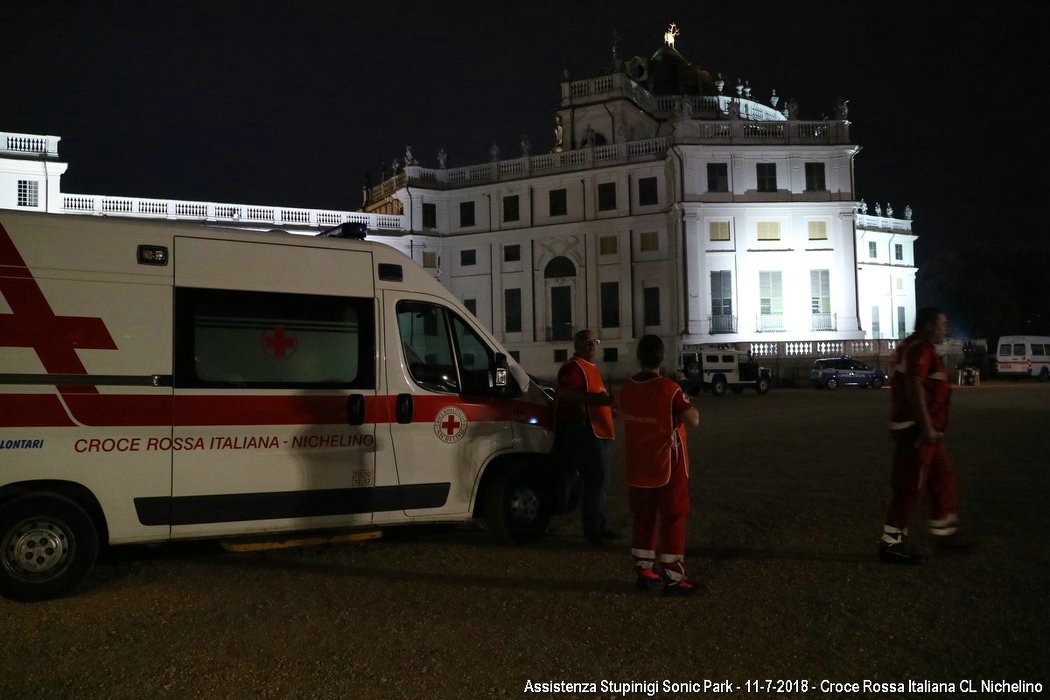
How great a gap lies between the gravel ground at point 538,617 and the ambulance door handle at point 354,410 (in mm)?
1107

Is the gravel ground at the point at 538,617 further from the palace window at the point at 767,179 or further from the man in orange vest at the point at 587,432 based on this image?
the palace window at the point at 767,179

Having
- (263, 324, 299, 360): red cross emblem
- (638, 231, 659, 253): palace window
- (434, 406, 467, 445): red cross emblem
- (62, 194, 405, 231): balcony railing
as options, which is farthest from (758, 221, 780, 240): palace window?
(263, 324, 299, 360): red cross emblem

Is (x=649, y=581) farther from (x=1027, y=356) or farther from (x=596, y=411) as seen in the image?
(x=1027, y=356)

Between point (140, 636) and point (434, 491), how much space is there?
247cm

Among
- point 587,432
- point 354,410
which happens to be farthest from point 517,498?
point 354,410

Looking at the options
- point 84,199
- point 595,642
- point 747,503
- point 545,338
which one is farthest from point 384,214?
point 595,642

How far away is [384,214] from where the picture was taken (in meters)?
52.6

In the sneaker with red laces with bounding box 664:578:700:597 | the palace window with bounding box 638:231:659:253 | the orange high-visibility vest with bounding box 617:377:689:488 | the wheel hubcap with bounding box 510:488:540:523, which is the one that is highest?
the palace window with bounding box 638:231:659:253

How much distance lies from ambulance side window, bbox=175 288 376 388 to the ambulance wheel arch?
1352mm

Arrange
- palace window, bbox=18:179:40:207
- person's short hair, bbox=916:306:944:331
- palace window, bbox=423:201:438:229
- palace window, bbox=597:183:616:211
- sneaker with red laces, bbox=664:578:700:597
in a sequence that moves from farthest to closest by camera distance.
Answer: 1. palace window, bbox=423:201:438:229
2. palace window, bbox=597:183:616:211
3. palace window, bbox=18:179:40:207
4. person's short hair, bbox=916:306:944:331
5. sneaker with red laces, bbox=664:578:700:597

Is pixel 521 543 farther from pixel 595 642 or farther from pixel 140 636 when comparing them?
pixel 140 636

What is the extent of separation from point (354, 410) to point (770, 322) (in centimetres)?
3992

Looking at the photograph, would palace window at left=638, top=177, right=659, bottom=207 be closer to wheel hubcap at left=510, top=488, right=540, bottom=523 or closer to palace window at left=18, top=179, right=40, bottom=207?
palace window at left=18, top=179, right=40, bottom=207

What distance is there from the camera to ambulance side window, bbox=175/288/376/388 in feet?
20.0
